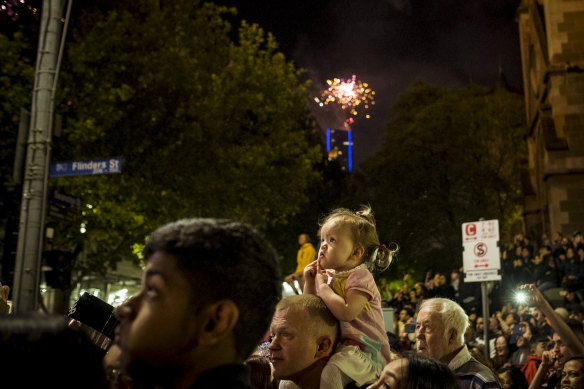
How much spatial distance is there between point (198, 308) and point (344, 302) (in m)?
1.81

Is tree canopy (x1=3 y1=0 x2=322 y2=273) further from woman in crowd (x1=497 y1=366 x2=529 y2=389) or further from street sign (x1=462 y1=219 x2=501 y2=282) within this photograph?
woman in crowd (x1=497 y1=366 x2=529 y2=389)

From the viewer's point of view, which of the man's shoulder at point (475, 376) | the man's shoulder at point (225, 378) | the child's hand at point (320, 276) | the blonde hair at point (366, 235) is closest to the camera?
the man's shoulder at point (225, 378)

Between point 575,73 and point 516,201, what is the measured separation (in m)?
16.8

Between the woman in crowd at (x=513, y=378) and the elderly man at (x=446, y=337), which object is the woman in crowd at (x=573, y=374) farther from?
the woman in crowd at (x=513, y=378)

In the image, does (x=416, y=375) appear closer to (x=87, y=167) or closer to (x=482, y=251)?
(x=482, y=251)

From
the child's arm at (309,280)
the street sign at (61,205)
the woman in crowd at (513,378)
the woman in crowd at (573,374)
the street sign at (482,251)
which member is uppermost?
the street sign at (61,205)

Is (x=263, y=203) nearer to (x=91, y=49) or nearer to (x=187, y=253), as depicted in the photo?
(x=91, y=49)

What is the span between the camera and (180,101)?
2225 centimetres

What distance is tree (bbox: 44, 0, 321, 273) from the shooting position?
19750 mm

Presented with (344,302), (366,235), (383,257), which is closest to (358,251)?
(366,235)

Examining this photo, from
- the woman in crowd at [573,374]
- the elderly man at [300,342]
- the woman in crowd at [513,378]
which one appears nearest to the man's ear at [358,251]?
the elderly man at [300,342]

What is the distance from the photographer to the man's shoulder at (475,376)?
4.39 metres

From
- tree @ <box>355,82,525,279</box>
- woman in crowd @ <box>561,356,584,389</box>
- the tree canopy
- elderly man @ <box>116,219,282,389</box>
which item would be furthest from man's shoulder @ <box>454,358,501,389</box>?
tree @ <box>355,82,525,279</box>

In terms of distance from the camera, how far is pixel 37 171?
913 cm
